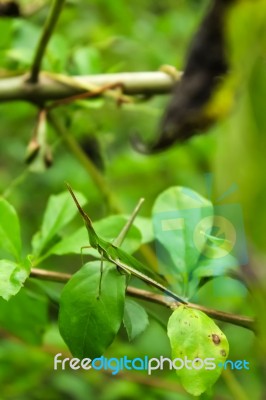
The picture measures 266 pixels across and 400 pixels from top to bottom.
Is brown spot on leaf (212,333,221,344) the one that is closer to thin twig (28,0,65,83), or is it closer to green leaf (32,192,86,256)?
green leaf (32,192,86,256)

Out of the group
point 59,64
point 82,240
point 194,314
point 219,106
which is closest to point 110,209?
point 59,64

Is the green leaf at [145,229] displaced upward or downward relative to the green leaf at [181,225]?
downward

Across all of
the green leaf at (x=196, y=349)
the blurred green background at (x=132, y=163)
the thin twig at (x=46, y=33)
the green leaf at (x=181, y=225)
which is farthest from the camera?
the thin twig at (x=46, y=33)

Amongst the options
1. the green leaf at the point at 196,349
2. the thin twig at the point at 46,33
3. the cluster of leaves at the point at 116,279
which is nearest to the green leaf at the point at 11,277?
the cluster of leaves at the point at 116,279

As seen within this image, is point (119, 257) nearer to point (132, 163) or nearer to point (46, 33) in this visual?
point (46, 33)

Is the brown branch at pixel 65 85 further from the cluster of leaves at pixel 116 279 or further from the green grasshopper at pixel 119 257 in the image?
the green grasshopper at pixel 119 257

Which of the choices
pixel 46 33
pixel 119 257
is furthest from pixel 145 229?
pixel 46 33
